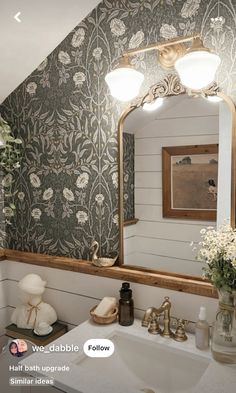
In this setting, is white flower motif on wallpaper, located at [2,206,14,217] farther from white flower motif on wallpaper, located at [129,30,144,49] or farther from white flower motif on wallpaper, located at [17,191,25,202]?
white flower motif on wallpaper, located at [129,30,144,49]

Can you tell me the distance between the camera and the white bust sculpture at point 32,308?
5.39 feet

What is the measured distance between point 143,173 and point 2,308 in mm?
1180

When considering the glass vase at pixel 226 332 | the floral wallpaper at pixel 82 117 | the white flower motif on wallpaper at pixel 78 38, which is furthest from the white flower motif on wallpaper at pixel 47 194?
the glass vase at pixel 226 332

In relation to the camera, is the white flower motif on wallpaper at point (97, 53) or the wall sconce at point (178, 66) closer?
the wall sconce at point (178, 66)

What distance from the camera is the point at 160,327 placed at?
138 centimetres

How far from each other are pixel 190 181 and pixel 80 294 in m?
0.80

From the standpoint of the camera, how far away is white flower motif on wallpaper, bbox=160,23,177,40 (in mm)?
1384

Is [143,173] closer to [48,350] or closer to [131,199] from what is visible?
[131,199]

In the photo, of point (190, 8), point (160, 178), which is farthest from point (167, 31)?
point (160, 178)

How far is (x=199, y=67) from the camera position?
1.19 meters

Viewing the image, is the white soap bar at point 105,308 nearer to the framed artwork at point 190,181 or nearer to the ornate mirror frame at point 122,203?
the ornate mirror frame at point 122,203

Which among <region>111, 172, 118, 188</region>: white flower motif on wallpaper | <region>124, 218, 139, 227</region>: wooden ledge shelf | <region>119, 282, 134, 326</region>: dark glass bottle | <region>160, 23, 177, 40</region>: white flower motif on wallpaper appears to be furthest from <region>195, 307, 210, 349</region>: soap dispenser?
<region>160, 23, 177, 40</region>: white flower motif on wallpaper

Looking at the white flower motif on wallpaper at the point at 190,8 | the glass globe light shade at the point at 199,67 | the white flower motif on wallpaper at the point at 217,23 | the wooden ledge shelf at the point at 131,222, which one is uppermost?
the white flower motif on wallpaper at the point at 190,8

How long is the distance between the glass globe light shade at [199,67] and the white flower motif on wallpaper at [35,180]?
986 mm
